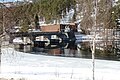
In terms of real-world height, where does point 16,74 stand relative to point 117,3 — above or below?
below

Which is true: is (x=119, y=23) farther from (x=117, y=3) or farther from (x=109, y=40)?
(x=109, y=40)

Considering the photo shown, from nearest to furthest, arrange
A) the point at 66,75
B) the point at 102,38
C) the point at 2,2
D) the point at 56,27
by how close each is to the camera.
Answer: the point at 2,2 < the point at 66,75 < the point at 102,38 < the point at 56,27

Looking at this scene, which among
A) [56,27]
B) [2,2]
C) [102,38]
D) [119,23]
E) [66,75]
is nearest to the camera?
[2,2]

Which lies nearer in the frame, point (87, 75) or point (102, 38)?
point (87, 75)

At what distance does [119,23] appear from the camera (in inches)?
1650

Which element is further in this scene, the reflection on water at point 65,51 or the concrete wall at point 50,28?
the concrete wall at point 50,28

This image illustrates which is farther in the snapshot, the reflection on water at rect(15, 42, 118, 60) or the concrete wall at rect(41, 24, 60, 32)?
the concrete wall at rect(41, 24, 60, 32)

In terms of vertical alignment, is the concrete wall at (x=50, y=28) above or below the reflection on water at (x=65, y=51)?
above

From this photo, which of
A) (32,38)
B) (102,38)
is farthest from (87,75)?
(32,38)

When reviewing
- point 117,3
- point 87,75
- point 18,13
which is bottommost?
point 87,75

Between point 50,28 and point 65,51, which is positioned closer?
point 65,51

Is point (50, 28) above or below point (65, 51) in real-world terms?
above

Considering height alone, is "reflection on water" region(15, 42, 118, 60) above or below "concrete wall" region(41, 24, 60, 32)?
below

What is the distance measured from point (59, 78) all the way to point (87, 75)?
128 centimetres
